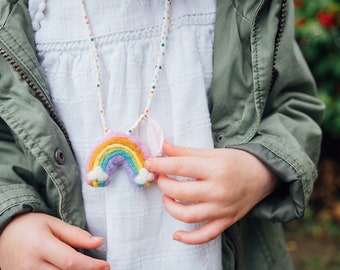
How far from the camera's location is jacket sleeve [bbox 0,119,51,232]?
0.94 meters

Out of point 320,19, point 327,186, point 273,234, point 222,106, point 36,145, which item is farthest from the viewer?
point 327,186

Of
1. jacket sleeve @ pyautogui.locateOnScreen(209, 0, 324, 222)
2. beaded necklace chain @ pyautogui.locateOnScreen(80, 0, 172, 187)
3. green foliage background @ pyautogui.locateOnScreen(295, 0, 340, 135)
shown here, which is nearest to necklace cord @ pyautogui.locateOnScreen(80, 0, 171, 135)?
beaded necklace chain @ pyautogui.locateOnScreen(80, 0, 172, 187)

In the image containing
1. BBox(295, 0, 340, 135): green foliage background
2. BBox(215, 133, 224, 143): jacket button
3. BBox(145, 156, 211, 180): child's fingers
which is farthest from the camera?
BBox(295, 0, 340, 135): green foliage background

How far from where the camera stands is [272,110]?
1.11m

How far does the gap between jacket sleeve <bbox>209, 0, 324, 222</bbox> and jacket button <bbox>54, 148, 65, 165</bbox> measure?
12.0 inches

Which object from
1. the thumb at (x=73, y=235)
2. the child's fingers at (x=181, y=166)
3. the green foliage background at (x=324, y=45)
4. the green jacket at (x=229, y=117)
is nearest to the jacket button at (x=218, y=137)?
the green jacket at (x=229, y=117)

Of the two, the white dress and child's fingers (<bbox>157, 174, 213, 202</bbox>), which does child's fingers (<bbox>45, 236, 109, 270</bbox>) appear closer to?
the white dress

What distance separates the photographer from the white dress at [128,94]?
97cm

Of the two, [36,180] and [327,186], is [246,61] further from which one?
[327,186]

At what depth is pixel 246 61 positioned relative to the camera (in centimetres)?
103

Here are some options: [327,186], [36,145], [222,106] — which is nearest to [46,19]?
[36,145]

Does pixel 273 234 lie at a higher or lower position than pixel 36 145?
lower

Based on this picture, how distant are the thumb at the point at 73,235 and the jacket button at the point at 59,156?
109mm

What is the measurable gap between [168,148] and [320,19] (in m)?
1.37
